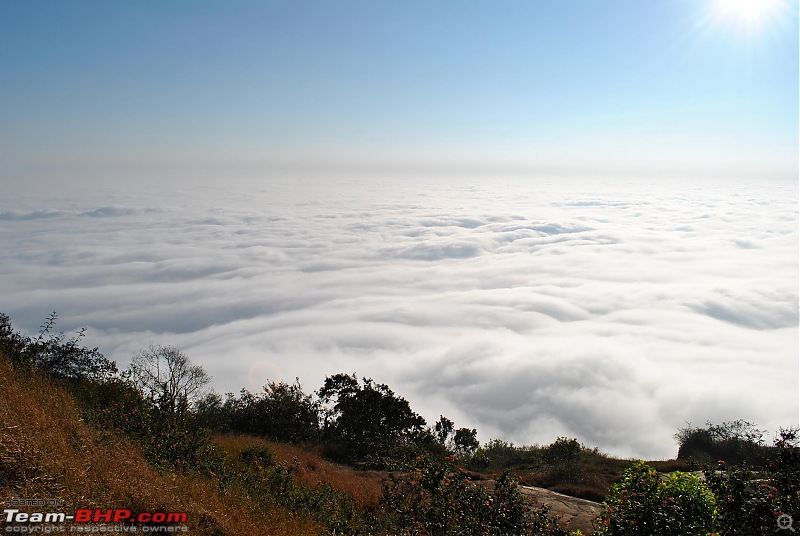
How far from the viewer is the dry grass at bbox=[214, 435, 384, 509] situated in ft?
40.1

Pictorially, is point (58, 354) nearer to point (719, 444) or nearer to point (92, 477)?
point (92, 477)

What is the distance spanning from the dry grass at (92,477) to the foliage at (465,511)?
260cm

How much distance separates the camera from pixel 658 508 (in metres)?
5.17

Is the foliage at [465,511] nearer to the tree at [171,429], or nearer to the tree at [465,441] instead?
the tree at [171,429]

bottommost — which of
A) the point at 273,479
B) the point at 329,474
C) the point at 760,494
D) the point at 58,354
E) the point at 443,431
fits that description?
the point at 443,431

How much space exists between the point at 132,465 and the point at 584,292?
543ft

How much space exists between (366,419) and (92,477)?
1701cm

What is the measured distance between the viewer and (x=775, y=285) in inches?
5369

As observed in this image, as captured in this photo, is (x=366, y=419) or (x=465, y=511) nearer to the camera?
(x=465, y=511)

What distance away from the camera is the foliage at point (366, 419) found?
2130cm

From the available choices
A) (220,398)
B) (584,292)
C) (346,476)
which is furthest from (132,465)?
(584,292)

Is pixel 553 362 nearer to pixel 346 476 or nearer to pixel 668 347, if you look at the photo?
pixel 668 347

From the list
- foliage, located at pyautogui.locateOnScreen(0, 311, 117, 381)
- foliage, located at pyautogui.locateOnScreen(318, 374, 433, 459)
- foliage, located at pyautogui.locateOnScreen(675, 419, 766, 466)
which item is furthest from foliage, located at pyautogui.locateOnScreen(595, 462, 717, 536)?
foliage, located at pyautogui.locateOnScreen(675, 419, 766, 466)

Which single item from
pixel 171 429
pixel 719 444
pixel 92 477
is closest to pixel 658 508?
pixel 92 477
